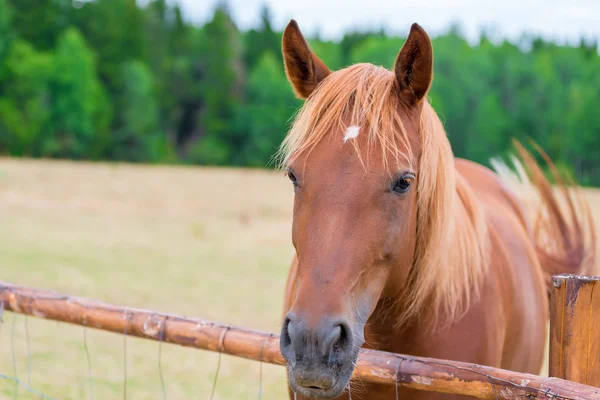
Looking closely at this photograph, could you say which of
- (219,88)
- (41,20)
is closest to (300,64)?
(41,20)

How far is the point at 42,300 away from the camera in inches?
115

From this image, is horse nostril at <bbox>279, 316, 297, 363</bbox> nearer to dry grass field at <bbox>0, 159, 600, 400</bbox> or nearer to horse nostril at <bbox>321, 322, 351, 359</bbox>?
horse nostril at <bbox>321, 322, 351, 359</bbox>

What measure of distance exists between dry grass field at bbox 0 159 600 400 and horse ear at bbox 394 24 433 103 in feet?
8.13

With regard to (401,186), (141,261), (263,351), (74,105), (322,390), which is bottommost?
(141,261)

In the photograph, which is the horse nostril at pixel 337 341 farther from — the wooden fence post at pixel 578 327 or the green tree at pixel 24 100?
the green tree at pixel 24 100

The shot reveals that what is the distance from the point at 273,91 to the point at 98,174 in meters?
31.7

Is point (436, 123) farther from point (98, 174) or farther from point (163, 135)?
point (163, 135)

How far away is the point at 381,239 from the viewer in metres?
1.90

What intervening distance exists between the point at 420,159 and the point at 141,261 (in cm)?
1094

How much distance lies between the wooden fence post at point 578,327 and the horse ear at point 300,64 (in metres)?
1.15

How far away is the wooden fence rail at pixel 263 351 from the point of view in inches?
69.4

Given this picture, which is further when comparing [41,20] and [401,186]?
[41,20]

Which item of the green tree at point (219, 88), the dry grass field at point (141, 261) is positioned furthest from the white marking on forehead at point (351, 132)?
the green tree at point (219, 88)

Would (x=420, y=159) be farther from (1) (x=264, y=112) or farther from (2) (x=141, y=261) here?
(1) (x=264, y=112)
